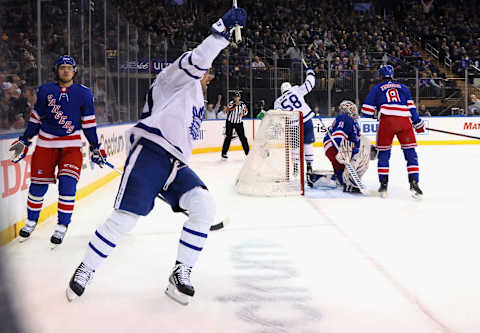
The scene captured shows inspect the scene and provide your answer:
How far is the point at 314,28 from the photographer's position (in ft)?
58.2

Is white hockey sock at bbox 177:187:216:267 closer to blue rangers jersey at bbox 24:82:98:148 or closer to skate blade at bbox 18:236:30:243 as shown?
blue rangers jersey at bbox 24:82:98:148

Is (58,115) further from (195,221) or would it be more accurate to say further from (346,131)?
(346,131)

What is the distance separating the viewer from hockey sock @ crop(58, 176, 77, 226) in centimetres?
328

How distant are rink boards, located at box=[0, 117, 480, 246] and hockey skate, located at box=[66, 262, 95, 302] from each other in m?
0.41

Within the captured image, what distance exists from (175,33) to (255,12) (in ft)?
11.5

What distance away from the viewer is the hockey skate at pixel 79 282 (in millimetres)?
2207

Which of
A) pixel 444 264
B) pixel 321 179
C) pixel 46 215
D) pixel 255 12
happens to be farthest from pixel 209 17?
pixel 444 264

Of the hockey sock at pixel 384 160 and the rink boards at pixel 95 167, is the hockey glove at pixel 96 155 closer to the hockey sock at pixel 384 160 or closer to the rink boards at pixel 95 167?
the rink boards at pixel 95 167

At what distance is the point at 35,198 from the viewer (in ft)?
11.0

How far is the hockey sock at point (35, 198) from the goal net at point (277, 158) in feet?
8.26

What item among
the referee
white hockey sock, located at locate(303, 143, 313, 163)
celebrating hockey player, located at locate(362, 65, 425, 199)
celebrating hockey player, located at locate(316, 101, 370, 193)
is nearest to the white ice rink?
celebrating hockey player, located at locate(362, 65, 425, 199)

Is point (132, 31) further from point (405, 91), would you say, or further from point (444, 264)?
point (444, 264)

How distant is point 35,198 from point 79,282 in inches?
53.3

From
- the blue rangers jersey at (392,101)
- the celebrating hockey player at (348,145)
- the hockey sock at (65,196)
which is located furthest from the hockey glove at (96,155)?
the blue rangers jersey at (392,101)
